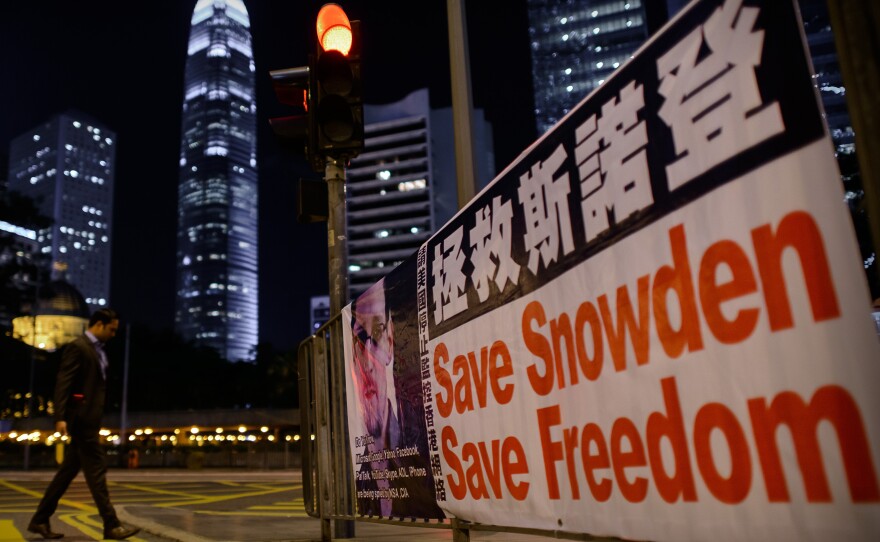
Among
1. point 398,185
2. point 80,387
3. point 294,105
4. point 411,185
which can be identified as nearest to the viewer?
point 80,387

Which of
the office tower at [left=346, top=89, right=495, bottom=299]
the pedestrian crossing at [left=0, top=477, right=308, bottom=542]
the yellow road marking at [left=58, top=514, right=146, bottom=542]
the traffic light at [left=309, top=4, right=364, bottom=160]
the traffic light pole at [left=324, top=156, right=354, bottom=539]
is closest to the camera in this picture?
the traffic light pole at [left=324, top=156, right=354, bottom=539]

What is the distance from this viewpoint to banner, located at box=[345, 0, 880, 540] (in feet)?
5.76

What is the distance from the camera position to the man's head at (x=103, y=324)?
623 centimetres

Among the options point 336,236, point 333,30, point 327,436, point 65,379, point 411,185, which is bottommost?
point 327,436

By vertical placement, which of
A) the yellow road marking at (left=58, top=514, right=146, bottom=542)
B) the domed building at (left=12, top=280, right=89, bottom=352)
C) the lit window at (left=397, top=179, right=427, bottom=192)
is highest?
the lit window at (left=397, top=179, right=427, bottom=192)

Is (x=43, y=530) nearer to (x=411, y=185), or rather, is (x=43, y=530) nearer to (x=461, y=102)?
(x=461, y=102)

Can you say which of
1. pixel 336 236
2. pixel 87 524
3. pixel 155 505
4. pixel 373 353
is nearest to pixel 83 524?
pixel 87 524

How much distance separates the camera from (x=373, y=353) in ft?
15.2

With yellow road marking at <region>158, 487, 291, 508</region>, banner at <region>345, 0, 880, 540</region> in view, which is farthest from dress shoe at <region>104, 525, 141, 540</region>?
yellow road marking at <region>158, 487, 291, 508</region>

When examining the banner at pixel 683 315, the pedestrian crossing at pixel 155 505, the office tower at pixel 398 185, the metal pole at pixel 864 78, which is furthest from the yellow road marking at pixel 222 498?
the office tower at pixel 398 185

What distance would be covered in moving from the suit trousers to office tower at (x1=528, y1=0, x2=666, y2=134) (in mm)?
173289

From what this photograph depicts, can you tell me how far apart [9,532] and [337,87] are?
4787mm

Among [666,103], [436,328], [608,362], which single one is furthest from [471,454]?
[666,103]

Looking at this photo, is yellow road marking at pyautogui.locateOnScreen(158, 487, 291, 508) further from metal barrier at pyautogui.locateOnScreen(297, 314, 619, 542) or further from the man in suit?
metal barrier at pyautogui.locateOnScreen(297, 314, 619, 542)
